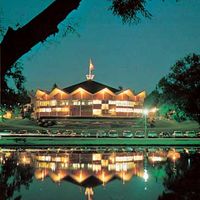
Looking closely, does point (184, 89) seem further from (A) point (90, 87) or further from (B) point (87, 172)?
(A) point (90, 87)

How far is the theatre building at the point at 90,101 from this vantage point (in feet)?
283

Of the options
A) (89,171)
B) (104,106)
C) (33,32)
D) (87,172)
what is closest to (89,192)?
(87,172)

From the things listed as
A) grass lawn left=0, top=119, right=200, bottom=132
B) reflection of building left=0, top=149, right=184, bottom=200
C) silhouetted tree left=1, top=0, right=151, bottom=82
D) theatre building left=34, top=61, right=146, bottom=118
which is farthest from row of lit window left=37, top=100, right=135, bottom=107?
silhouetted tree left=1, top=0, right=151, bottom=82

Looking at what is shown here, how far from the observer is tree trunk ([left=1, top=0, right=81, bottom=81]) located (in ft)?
9.71

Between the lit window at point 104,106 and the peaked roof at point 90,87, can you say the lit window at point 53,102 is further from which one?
the lit window at point 104,106

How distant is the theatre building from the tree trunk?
3181 inches

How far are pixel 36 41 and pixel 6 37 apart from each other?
0.70 ft

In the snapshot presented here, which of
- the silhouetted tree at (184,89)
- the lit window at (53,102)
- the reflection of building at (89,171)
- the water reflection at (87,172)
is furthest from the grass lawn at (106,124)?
the water reflection at (87,172)

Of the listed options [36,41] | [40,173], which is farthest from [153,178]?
[36,41]

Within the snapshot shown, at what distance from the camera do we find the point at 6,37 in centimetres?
296

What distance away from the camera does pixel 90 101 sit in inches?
3408

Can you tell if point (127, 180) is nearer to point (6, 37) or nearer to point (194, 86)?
point (6, 37)

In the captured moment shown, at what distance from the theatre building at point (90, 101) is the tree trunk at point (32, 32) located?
80790 millimetres

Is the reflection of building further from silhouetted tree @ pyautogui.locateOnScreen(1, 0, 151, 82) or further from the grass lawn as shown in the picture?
the grass lawn
